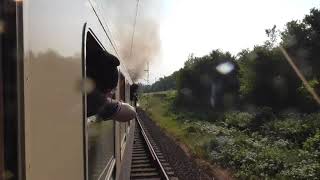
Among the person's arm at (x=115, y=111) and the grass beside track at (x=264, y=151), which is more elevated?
the person's arm at (x=115, y=111)

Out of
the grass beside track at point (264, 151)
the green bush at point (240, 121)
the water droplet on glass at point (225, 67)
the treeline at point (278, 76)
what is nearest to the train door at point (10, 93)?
the grass beside track at point (264, 151)

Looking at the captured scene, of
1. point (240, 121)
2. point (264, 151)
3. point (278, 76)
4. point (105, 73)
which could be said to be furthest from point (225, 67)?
point (105, 73)

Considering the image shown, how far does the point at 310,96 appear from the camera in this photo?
33969 mm

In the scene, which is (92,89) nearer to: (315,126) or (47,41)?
(47,41)

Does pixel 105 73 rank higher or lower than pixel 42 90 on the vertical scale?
higher

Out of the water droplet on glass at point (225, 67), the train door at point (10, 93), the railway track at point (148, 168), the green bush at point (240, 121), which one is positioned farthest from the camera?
the water droplet on glass at point (225, 67)

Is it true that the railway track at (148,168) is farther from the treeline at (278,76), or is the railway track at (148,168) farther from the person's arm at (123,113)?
the treeline at (278,76)

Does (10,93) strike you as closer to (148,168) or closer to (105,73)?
(105,73)

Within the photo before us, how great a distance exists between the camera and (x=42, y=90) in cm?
145

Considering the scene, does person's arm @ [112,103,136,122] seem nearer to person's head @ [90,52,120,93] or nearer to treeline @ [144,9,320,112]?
person's head @ [90,52,120,93]

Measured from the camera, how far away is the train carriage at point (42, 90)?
117 cm

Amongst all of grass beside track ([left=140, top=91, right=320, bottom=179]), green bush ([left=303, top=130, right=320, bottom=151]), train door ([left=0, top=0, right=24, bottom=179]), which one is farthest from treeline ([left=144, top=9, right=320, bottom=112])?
train door ([left=0, top=0, right=24, bottom=179])

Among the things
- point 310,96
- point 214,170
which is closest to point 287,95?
point 310,96

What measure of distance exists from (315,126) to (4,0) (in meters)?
23.1
